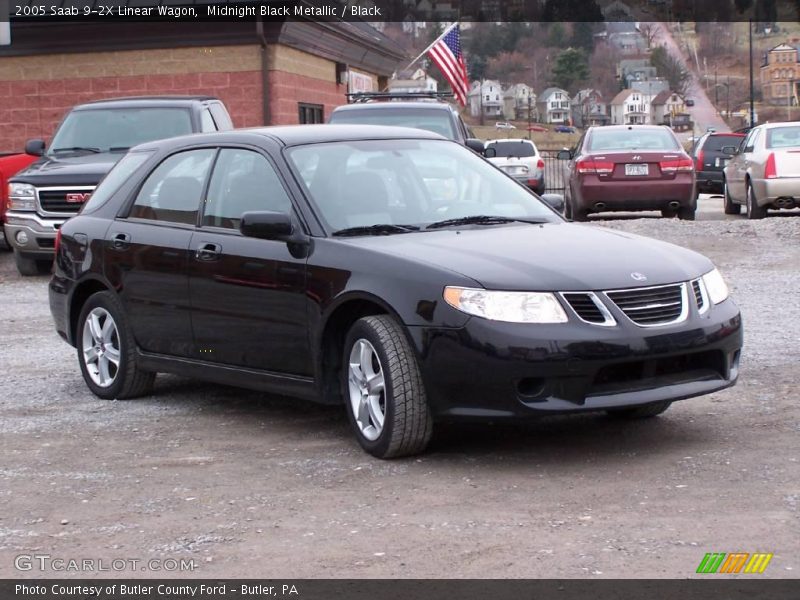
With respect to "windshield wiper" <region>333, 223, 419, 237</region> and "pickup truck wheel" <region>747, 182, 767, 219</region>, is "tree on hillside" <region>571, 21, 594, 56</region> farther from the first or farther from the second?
"windshield wiper" <region>333, 223, 419, 237</region>

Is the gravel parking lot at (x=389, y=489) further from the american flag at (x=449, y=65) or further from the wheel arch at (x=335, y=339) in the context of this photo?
the american flag at (x=449, y=65)

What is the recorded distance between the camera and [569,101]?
2633 inches

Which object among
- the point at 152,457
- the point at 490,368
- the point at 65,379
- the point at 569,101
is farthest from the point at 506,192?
the point at 569,101

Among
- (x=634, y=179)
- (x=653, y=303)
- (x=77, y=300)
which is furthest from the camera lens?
(x=634, y=179)

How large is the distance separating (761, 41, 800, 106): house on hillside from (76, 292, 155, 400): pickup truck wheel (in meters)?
68.9

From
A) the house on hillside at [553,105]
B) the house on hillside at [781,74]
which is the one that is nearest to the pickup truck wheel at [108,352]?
the house on hillside at [553,105]

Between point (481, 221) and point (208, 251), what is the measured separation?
149 cm

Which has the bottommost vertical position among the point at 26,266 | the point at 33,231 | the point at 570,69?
the point at 26,266

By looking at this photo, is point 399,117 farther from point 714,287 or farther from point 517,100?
point 517,100

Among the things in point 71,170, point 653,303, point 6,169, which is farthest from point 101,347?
point 6,169

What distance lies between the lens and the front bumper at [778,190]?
20.5 meters

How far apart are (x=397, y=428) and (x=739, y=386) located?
265cm

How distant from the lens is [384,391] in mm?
6586

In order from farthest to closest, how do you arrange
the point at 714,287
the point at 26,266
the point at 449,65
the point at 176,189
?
the point at 449,65 < the point at 26,266 < the point at 176,189 < the point at 714,287
